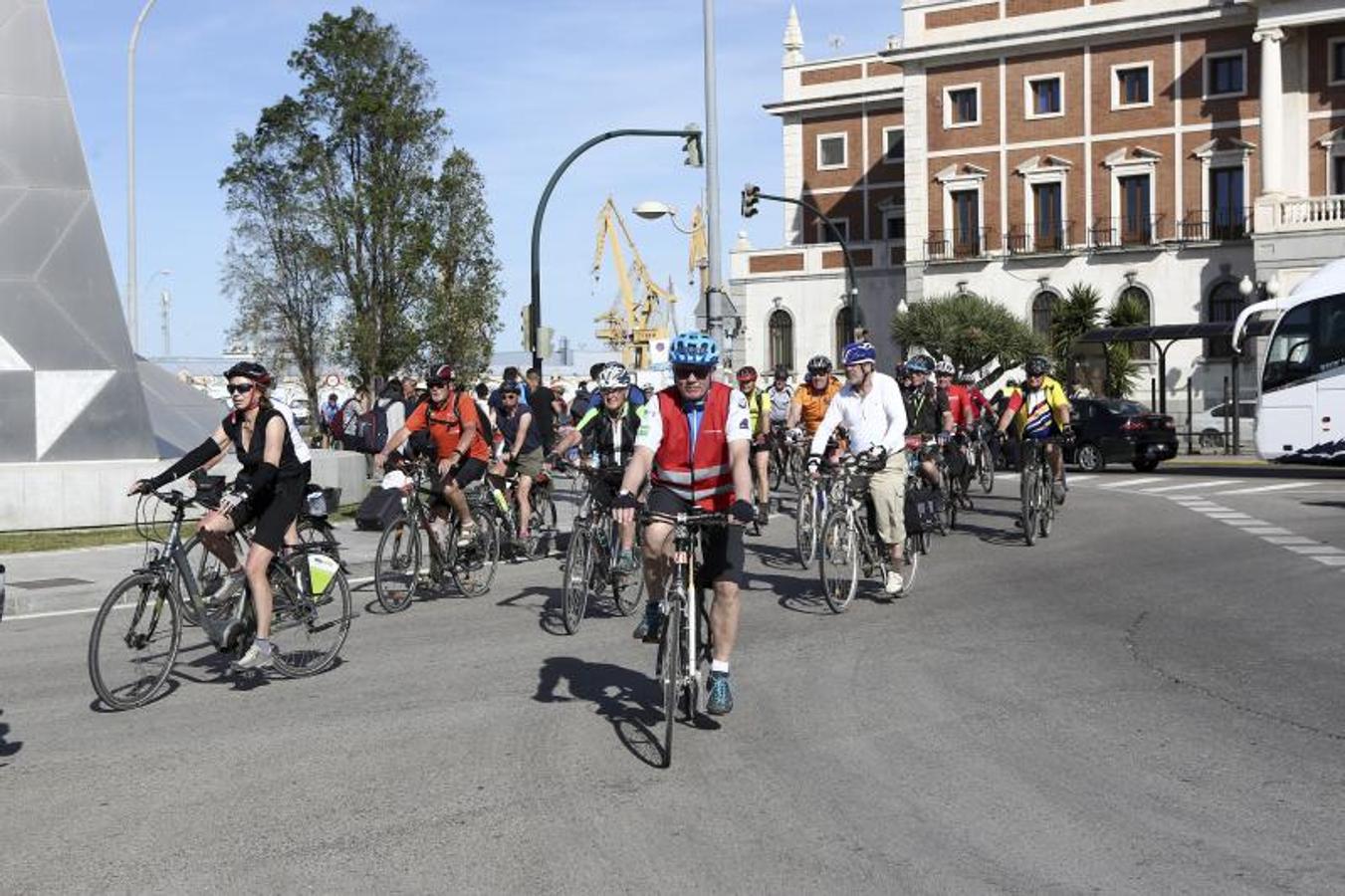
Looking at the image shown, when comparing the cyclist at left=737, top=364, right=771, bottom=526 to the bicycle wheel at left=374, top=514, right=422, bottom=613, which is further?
the cyclist at left=737, top=364, right=771, bottom=526

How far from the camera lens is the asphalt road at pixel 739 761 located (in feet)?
18.0

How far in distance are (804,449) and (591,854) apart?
466 inches

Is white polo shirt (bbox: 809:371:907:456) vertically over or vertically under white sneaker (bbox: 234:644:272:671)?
over

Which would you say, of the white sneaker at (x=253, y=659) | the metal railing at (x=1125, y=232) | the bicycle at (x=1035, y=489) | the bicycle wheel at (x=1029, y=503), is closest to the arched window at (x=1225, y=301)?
the metal railing at (x=1125, y=232)

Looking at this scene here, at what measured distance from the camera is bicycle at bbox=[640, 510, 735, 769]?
23.8 ft

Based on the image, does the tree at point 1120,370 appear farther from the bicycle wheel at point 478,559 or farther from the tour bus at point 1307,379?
the bicycle wheel at point 478,559

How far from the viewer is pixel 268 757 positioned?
730 cm

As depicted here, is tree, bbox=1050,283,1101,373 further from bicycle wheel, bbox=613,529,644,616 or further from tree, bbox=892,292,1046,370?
bicycle wheel, bbox=613,529,644,616

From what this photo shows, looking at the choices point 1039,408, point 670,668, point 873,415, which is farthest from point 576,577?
point 1039,408

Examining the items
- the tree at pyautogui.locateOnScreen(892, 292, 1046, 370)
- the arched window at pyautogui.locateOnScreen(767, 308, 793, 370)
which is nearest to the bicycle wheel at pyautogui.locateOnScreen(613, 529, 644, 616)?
the tree at pyautogui.locateOnScreen(892, 292, 1046, 370)

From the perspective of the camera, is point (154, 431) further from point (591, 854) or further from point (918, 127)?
point (918, 127)

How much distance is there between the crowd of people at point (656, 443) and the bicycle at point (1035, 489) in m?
0.21

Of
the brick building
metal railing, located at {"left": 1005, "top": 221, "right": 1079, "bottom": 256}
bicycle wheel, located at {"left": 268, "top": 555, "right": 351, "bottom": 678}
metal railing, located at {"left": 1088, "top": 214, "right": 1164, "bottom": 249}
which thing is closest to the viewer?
bicycle wheel, located at {"left": 268, "top": 555, "right": 351, "bottom": 678}

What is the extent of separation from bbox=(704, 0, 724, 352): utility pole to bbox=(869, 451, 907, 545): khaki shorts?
48.5 feet
